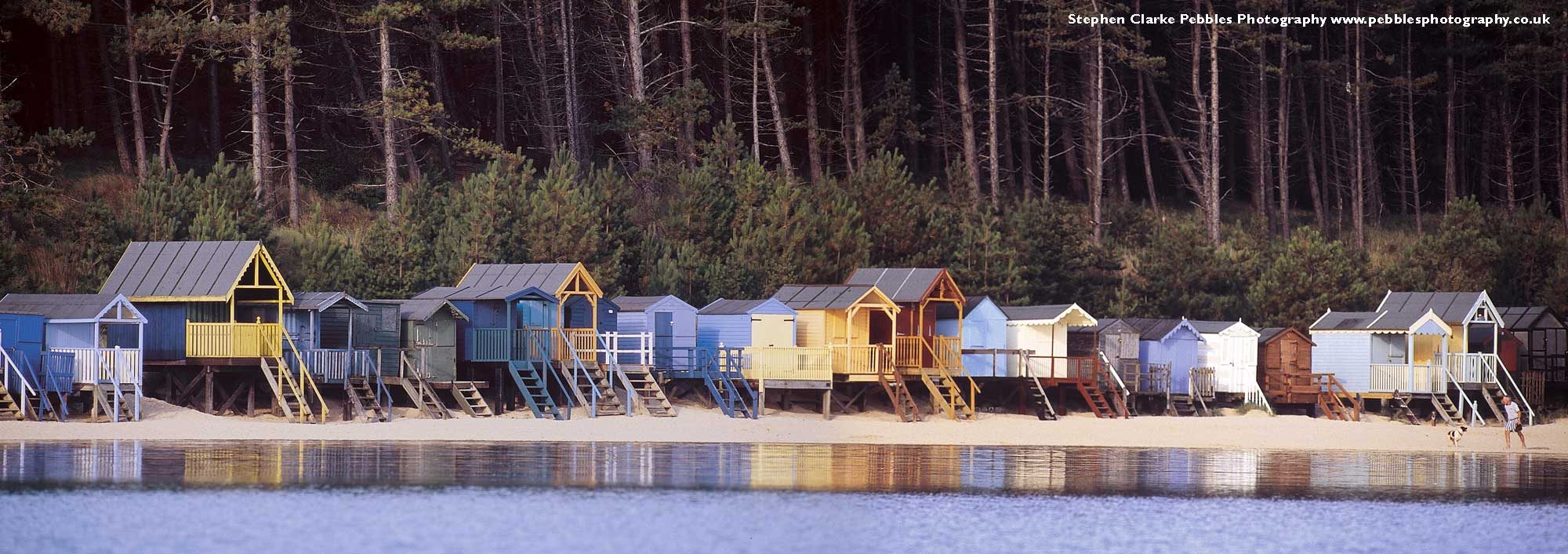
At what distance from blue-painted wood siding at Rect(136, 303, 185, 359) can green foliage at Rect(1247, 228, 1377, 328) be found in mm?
34097

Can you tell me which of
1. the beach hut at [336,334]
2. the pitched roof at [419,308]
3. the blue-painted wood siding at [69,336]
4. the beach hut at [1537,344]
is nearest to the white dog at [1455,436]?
the beach hut at [1537,344]

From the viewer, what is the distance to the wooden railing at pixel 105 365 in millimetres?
43438

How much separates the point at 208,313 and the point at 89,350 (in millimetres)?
3069

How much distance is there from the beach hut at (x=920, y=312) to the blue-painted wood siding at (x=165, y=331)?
716 inches

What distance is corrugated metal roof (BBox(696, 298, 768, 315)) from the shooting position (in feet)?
173

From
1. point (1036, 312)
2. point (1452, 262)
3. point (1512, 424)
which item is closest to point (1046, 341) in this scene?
point (1036, 312)

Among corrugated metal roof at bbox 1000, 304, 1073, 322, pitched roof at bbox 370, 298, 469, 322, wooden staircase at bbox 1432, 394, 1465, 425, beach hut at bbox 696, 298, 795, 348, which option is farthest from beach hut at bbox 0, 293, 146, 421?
wooden staircase at bbox 1432, 394, 1465, 425

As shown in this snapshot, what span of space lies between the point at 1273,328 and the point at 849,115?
2255 cm

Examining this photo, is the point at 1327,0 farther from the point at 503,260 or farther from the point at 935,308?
the point at 503,260

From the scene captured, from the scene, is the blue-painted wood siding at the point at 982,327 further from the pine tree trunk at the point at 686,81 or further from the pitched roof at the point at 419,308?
the pitched roof at the point at 419,308

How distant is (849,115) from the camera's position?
77.3 meters

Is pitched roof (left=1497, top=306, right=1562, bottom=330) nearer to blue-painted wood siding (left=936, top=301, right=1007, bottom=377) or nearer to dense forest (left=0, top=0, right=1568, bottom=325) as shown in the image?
dense forest (left=0, top=0, right=1568, bottom=325)

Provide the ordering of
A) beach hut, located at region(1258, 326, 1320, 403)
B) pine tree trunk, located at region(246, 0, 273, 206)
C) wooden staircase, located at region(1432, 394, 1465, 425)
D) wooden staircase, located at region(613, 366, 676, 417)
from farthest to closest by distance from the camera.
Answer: beach hut, located at region(1258, 326, 1320, 403) < wooden staircase, located at region(1432, 394, 1465, 425) < pine tree trunk, located at region(246, 0, 273, 206) < wooden staircase, located at region(613, 366, 676, 417)

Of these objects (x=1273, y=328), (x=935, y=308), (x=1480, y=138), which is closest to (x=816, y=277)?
(x=935, y=308)
